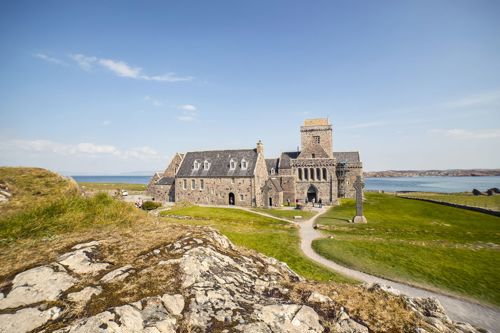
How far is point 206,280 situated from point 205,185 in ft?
157

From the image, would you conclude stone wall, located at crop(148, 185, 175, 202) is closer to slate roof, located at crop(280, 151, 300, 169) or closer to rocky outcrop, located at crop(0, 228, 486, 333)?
slate roof, located at crop(280, 151, 300, 169)

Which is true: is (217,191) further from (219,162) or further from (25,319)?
(25,319)

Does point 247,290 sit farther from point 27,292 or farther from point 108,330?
point 27,292

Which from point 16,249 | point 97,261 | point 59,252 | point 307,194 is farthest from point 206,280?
point 307,194

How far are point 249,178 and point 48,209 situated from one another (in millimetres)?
40667

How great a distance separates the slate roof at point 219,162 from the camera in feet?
168

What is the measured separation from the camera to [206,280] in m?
6.10

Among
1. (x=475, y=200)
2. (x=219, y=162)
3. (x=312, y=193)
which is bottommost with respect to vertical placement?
(x=475, y=200)

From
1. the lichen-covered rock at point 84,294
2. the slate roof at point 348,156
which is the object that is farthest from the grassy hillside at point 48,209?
the slate roof at point 348,156

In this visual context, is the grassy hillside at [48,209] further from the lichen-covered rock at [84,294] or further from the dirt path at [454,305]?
the dirt path at [454,305]

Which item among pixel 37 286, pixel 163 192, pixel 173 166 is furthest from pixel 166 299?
pixel 173 166

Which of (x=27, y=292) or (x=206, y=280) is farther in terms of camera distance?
(x=206, y=280)

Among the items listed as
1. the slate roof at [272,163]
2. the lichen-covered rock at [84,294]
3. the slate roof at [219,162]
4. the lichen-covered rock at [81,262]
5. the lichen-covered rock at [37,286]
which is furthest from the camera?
the slate roof at [272,163]

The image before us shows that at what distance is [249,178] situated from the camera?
4972 centimetres
